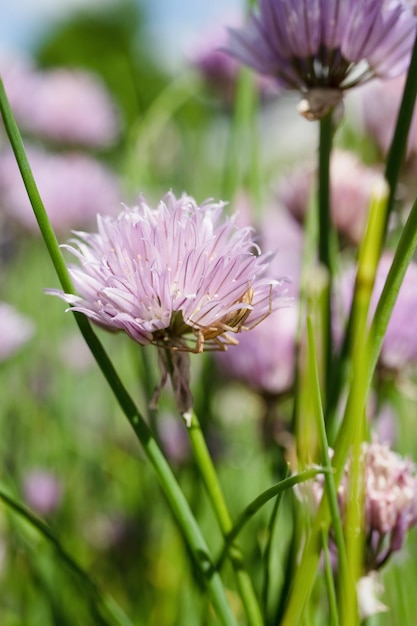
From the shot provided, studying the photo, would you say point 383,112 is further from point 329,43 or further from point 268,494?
point 268,494

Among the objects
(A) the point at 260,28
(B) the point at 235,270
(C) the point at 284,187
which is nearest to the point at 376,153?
(C) the point at 284,187

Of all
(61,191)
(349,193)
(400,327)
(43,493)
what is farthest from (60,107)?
(400,327)

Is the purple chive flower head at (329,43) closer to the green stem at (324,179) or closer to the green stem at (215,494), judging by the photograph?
the green stem at (324,179)

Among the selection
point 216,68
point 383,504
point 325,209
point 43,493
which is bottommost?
point 43,493

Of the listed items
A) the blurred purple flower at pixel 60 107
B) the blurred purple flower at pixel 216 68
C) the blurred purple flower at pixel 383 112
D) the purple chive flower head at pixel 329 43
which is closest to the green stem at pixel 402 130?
the purple chive flower head at pixel 329 43

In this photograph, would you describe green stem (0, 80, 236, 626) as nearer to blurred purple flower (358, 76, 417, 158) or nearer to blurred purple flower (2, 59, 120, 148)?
blurred purple flower (358, 76, 417, 158)
